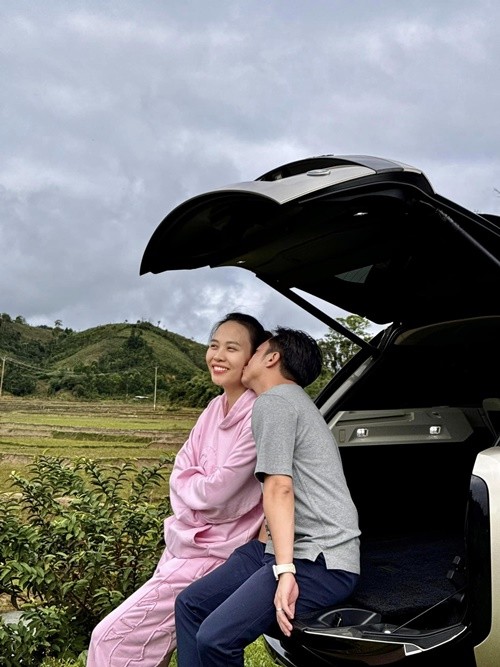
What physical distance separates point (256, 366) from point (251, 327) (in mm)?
239

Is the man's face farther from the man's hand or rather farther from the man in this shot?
the man's hand

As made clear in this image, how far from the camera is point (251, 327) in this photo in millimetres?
2689

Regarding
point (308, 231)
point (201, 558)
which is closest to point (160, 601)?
point (201, 558)

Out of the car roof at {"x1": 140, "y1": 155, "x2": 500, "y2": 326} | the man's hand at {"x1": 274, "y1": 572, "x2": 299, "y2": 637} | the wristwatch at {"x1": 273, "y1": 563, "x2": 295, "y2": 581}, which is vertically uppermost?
the car roof at {"x1": 140, "y1": 155, "x2": 500, "y2": 326}

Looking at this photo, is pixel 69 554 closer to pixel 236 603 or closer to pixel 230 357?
pixel 230 357

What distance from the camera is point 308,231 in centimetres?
255

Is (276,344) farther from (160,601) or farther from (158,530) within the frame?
(158,530)

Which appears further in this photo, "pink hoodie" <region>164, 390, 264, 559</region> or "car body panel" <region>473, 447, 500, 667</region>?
"pink hoodie" <region>164, 390, 264, 559</region>

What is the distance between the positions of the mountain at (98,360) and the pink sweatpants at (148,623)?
984 centimetres

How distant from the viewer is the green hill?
14695mm

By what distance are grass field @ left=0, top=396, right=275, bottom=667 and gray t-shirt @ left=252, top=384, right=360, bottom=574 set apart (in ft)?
37.4

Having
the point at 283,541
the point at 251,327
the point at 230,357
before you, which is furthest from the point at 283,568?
the point at 251,327

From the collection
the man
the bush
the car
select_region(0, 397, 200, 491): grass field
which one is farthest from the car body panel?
select_region(0, 397, 200, 491): grass field

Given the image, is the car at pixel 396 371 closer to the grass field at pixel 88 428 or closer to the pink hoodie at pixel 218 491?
the pink hoodie at pixel 218 491
